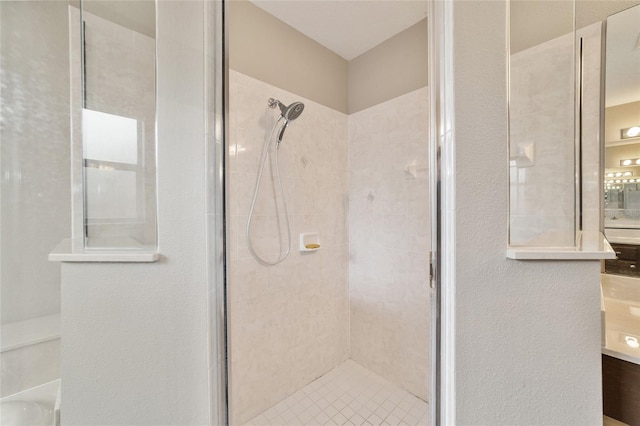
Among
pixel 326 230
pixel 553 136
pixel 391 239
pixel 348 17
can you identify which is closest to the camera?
pixel 553 136

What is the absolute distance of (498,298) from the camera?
0.67 metres

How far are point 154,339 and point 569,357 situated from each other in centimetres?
115

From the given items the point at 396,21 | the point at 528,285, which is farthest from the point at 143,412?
the point at 396,21

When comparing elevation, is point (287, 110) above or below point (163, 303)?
above

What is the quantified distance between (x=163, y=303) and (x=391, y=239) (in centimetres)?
132

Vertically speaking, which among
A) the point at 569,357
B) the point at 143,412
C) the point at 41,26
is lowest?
the point at 143,412

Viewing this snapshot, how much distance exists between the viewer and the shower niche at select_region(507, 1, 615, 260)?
0.71 m

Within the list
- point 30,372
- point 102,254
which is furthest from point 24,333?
point 102,254

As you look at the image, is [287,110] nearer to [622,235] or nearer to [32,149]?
[32,149]

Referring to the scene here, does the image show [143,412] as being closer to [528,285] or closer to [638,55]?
[528,285]

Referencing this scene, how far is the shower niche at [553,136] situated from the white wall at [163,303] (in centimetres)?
90

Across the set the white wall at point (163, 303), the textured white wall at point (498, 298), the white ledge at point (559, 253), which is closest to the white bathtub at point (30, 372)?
the white wall at point (163, 303)

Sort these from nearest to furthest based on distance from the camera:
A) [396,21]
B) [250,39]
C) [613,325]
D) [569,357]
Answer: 1. [569,357]
2. [613,325]
3. [250,39]
4. [396,21]

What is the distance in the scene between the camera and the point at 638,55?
0.82 m
